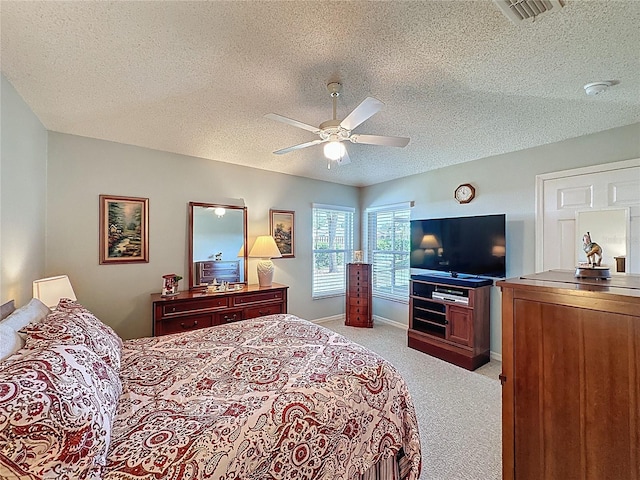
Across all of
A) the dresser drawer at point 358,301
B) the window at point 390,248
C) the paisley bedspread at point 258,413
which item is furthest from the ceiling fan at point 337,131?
the dresser drawer at point 358,301

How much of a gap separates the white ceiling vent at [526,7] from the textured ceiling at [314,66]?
80mm

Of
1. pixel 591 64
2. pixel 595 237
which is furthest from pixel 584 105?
pixel 595 237

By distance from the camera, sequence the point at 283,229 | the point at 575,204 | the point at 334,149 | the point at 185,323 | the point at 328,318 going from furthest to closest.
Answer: the point at 328,318 < the point at 283,229 < the point at 185,323 < the point at 575,204 < the point at 334,149

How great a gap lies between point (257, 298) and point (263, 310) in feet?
0.60

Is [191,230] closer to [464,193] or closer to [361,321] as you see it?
[361,321]

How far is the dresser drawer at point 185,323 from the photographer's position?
307 centimetres

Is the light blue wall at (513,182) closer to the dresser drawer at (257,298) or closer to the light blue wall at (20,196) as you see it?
the dresser drawer at (257,298)

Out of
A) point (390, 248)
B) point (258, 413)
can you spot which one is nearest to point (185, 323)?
point (258, 413)

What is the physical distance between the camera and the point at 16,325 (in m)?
1.36

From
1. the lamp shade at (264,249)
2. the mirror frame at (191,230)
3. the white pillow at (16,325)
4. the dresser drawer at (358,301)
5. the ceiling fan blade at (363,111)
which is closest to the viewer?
the white pillow at (16,325)

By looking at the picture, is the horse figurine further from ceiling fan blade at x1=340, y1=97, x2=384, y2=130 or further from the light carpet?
the light carpet

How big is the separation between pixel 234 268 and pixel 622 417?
3.74m

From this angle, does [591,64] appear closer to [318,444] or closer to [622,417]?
[622,417]

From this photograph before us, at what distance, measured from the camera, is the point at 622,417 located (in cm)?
105
